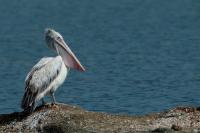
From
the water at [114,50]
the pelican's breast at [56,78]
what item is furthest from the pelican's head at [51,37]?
the water at [114,50]

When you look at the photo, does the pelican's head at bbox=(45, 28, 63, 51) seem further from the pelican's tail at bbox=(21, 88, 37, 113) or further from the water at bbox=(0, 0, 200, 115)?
the water at bbox=(0, 0, 200, 115)

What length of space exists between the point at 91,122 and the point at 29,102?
44.7 inches

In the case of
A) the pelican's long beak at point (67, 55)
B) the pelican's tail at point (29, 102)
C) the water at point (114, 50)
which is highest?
the water at point (114, 50)

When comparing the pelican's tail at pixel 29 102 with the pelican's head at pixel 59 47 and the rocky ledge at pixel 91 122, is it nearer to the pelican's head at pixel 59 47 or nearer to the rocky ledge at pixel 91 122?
the rocky ledge at pixel 91 122

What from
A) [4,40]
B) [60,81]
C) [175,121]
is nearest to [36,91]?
[60,81]

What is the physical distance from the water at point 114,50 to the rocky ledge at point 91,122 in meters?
5.67

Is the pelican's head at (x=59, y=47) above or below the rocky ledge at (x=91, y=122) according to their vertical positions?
above

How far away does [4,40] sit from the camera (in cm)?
2998

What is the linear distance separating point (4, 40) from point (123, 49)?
5.42m

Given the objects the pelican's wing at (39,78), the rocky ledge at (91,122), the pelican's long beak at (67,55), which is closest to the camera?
the rocky ledge at (91,122)

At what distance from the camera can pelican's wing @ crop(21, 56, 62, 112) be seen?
12.2 meters

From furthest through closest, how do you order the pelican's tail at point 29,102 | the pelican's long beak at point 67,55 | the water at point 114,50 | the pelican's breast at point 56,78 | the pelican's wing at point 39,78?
the water at point 114,50
the pelican's long beak at point 67,55
the pelican's breast at point 56,78
the pelican's wing at point 39,78
the pelican's tail at point 29,102

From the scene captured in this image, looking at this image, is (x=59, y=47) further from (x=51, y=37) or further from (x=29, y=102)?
(x=29, y=102)

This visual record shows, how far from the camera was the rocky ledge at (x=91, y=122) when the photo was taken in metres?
11.3
